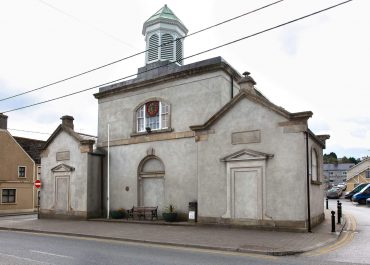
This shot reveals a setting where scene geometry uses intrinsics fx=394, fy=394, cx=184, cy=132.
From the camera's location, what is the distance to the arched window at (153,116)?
23000 mm

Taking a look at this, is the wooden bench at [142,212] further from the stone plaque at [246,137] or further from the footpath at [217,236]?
the stone plaque at [246,137]

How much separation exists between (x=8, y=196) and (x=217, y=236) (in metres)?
30.7

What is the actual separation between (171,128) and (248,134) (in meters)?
5.61

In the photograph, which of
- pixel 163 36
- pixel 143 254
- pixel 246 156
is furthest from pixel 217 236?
pixel 163 36

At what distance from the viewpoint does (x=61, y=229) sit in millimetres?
18750

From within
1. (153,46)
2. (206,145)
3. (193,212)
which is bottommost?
(193,212)

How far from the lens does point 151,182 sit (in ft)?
75.4

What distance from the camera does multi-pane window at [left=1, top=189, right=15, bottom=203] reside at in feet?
127

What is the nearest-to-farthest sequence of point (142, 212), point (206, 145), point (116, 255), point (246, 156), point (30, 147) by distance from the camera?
point (116, 255) < point (246, 156) < point (206, 145) < point (142, 212) < point (30, 147)

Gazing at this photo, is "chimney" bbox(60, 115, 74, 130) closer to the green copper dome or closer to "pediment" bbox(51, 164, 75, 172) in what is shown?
"pediment" bbox(51, 164, 75, 172)

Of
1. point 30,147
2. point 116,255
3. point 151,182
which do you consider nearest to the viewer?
point 116,255

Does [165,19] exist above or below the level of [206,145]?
above

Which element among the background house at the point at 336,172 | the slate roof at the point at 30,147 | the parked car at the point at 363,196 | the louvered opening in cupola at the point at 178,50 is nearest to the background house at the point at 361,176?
the parked car at the point at 363,196

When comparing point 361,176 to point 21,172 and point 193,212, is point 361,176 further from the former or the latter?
point 193,212
